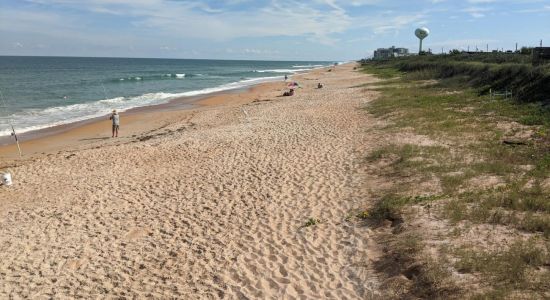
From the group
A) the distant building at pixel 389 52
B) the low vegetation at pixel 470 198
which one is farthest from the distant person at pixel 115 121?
the distant building at pixel 389 52

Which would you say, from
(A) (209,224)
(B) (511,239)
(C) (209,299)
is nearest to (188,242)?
(A) (209,224)

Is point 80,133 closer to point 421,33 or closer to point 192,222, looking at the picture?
point 192,222

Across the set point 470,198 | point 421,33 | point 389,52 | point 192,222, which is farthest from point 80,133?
point 389,52

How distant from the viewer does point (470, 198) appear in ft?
26.3

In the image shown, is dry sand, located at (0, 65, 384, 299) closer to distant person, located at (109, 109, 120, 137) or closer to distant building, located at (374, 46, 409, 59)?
distant person, located at (109, 109, 120, 137)

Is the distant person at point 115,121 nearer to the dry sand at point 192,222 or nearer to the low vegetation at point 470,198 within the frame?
the dry sand at point 192,222

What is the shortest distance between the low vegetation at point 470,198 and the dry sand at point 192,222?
0.80 meters

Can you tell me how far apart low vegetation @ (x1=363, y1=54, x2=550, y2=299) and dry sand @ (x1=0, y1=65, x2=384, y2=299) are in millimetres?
804

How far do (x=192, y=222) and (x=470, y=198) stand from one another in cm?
562

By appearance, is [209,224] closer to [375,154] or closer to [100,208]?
[100,208]

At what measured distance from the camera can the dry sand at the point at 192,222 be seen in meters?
6.38

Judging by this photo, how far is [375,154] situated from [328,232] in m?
5.03

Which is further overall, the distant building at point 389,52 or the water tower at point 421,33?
the distant building at point 389,52

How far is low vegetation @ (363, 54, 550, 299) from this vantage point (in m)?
5.52
